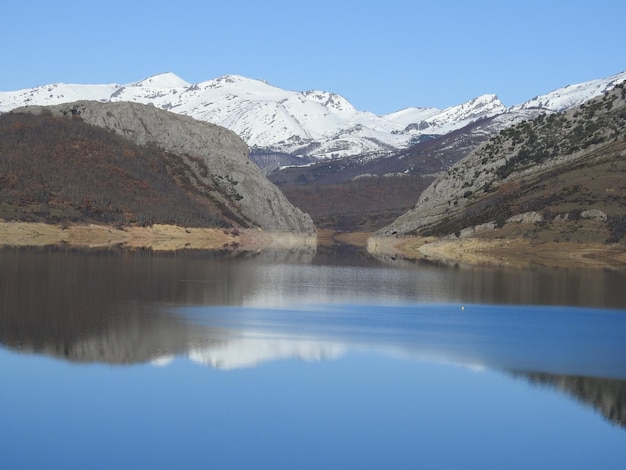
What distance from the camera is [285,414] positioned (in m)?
33.1

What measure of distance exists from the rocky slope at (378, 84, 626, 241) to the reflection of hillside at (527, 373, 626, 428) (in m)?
90.1

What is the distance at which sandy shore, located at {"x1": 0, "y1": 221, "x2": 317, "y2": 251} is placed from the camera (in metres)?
137

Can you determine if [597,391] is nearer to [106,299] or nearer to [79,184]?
[106,299]

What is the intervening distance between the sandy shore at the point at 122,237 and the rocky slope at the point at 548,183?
32.9 metres

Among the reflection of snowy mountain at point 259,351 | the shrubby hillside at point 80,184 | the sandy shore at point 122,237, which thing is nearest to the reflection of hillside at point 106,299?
the reflection of snowy mountain at point 259,351

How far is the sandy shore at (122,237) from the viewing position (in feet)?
449

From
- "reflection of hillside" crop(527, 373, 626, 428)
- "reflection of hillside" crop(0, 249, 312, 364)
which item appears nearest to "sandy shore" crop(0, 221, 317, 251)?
"reflection of hillside" crop(0, 249, 312, 364)

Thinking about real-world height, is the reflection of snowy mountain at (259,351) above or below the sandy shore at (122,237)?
below

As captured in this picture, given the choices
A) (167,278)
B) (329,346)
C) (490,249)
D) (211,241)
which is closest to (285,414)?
(329,346)

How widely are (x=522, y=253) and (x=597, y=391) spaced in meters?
98.1

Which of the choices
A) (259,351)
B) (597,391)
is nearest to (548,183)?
(259,351)

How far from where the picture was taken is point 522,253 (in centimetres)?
13512

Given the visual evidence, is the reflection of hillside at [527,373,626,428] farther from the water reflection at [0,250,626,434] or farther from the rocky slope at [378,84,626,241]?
the rocky slope at [378,84,626,241]

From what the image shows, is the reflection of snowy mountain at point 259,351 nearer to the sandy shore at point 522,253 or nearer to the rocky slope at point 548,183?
the sandy shore at point 522,253
